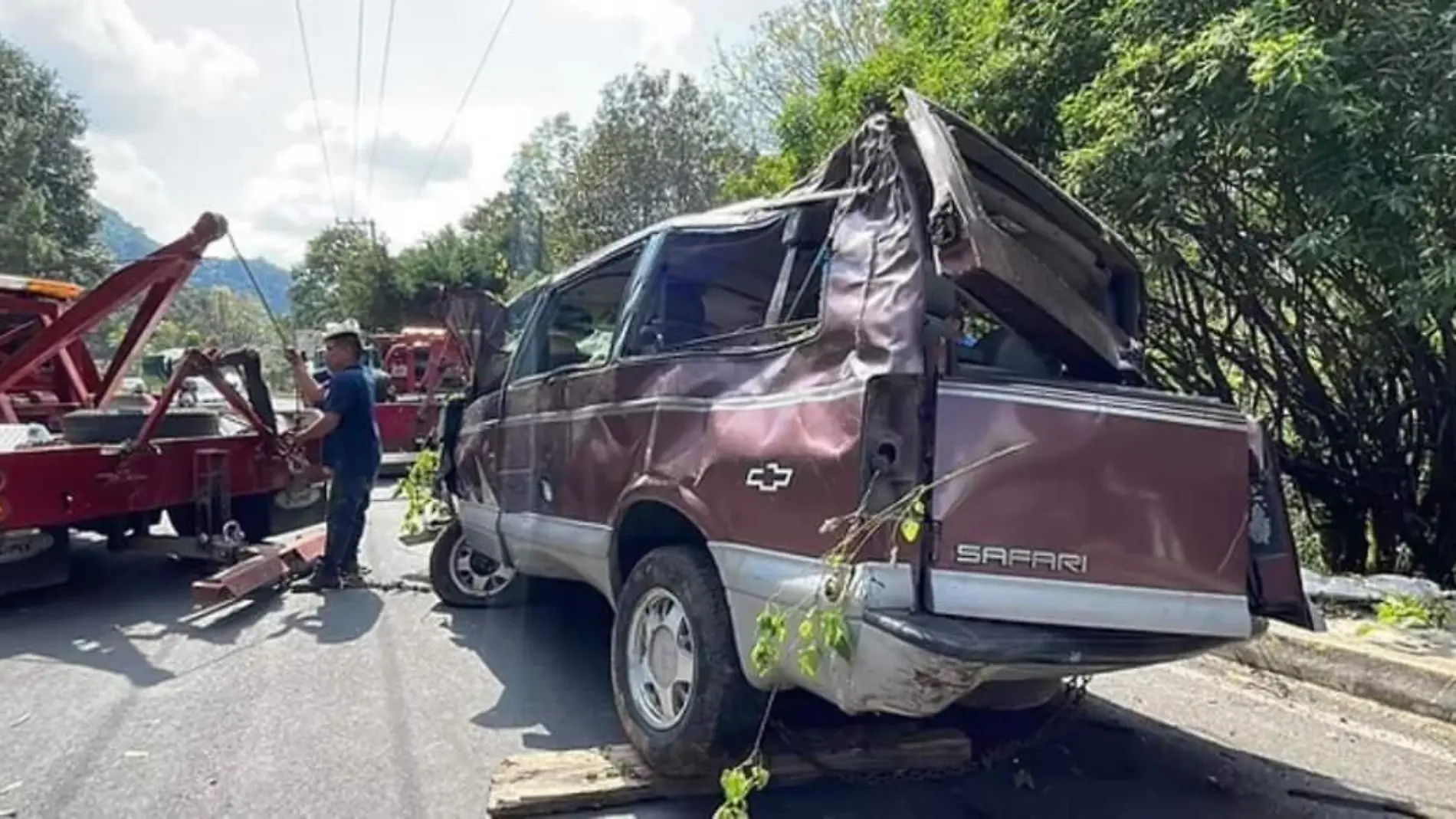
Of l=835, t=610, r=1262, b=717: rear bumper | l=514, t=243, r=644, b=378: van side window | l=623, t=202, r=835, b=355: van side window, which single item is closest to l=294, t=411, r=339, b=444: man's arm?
l=514, t=243, r=644, b=378: van side window

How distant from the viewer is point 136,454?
22.7 feet

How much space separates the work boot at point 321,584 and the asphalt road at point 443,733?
0.89m

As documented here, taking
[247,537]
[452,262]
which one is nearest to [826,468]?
[247,537]

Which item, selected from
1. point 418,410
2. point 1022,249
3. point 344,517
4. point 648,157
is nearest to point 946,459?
point 1022,249

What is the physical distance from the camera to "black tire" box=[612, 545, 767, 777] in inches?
135

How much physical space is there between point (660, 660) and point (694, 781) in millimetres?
445

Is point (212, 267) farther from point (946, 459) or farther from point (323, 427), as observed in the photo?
point (946, 459)

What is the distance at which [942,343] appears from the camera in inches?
120

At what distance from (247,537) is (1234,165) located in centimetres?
787

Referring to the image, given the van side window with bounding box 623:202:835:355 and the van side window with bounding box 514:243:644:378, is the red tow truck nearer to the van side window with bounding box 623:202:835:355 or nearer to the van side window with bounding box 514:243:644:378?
the van side window with bounding box 514:243:644:378

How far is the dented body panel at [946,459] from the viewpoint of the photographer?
292 cm

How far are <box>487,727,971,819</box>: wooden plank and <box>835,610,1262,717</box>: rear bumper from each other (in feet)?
2.12

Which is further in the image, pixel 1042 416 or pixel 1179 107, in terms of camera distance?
pixel 1179 107

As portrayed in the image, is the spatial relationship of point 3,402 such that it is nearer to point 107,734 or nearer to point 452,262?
point 107,734
